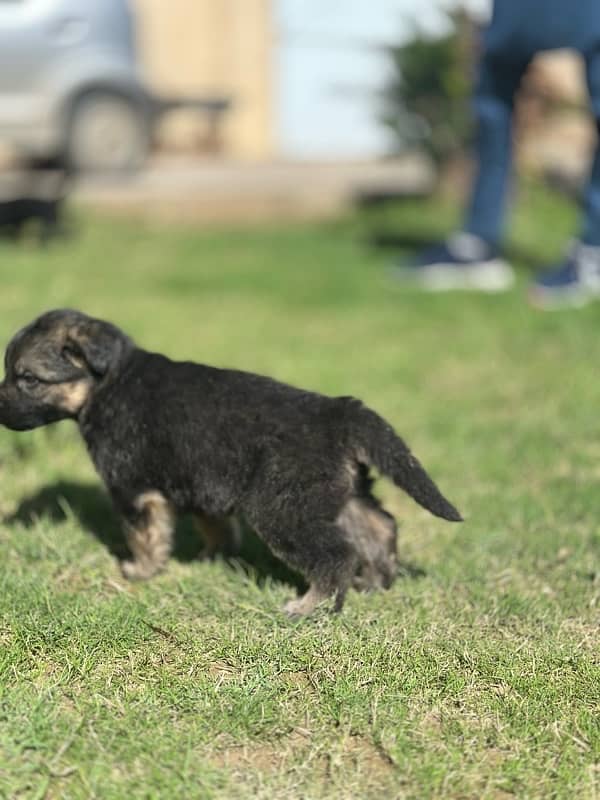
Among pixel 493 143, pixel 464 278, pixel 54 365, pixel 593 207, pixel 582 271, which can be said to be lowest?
pixel 464 278

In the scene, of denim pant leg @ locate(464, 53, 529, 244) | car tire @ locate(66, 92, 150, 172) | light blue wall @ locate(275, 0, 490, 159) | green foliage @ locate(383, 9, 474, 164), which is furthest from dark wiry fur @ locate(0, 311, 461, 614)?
light blue wall @ locate(275, 0, 490, 159)

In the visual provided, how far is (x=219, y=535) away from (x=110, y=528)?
1.92 feet

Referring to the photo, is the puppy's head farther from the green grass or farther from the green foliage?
the green foliage

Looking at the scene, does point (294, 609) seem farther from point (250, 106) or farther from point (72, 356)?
point (250, 106)

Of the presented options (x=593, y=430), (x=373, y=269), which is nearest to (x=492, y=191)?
(x=373, y=269)

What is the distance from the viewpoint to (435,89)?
12102 millimetres

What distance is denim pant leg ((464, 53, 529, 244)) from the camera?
7965 millimetres

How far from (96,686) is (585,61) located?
5684 millimetres

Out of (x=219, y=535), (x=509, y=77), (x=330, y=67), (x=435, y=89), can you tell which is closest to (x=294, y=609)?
(x=219, y=535)

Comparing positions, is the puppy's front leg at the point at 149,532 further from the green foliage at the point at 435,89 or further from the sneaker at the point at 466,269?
the green foliage at the point at 435,89

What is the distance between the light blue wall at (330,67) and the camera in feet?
52.1

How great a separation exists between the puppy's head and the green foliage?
9.05 m

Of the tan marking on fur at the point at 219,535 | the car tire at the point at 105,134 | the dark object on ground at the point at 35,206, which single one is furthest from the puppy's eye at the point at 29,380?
the car tire at the point at 105,134

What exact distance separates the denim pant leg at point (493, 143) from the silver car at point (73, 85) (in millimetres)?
5373
